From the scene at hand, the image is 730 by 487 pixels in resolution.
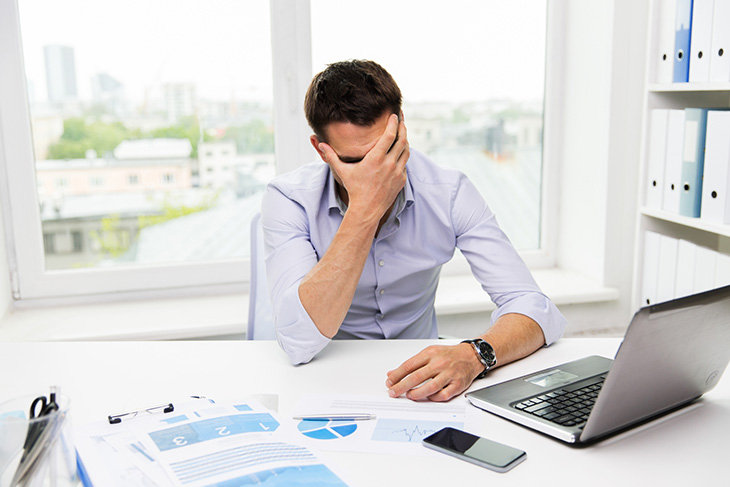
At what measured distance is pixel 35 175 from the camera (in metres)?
2.22

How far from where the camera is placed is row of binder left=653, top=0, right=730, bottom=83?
72.2 inches

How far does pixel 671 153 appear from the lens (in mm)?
2070

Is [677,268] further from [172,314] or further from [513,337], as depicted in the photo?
[172,314]

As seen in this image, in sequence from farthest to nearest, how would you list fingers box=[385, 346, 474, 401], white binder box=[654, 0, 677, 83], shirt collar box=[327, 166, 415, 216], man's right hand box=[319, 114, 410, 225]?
white binder box=[654, 0, 677, 83] < shirt collar box=[327, 166, 415, 216] < man's right hand box=[319, 114, 410, 225] < fingers box=[385, 346, 474, 401]

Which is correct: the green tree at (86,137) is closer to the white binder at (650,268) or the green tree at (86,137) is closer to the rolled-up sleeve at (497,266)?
the rolled-up sleeve at (497,266)

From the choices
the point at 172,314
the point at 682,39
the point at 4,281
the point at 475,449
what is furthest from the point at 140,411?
the point at 682,39

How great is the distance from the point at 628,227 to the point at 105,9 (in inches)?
78.9

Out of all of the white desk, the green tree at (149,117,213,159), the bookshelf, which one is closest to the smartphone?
the white desk

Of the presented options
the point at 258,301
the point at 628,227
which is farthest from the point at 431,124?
the point at 258,301

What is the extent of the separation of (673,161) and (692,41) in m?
0.36

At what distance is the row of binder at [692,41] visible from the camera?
1.83m

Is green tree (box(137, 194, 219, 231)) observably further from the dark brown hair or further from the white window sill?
the dark brown hair

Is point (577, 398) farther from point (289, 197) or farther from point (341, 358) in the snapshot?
point (289, 197)

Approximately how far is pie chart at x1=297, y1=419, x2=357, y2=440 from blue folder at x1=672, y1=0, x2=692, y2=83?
1.64 metres
